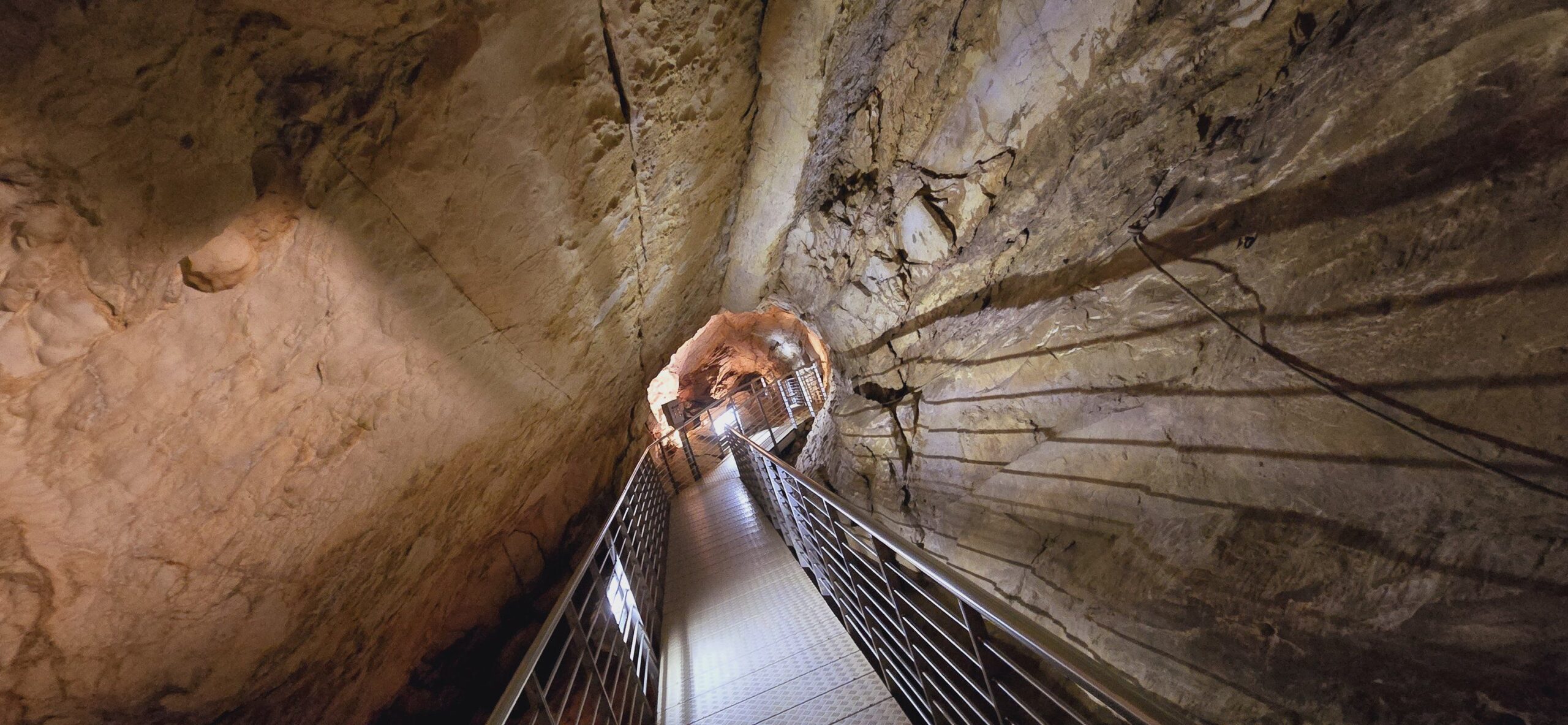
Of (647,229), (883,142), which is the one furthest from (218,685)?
(883,142)

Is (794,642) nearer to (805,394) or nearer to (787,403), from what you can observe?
(805,394)

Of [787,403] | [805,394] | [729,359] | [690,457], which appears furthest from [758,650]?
[729,359]

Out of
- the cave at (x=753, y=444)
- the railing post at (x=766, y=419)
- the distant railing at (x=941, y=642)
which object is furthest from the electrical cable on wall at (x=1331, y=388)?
the railing post at (x=766, y=419)

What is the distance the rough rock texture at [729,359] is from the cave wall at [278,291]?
41.2 ft

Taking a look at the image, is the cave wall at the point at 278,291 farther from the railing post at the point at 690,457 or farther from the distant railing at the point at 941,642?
the railing post at the point at 690,457

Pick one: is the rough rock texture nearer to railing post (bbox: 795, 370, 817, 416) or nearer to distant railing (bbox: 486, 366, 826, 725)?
railing post (bbox: 795, 370, 817, 416)

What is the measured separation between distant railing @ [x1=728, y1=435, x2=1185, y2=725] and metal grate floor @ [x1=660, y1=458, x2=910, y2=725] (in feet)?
0.59

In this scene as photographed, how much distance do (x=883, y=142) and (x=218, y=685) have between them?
19.6 feet

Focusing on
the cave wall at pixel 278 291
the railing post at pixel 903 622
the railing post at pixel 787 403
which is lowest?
the railing post at pixel 903 622

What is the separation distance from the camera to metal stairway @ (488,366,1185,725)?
1.56 metres

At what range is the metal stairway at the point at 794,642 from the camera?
1.56m

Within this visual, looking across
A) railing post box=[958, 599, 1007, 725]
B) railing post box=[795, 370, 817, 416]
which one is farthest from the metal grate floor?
A: railing post box=[795, 370, 817, 416]

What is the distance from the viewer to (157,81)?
153cm

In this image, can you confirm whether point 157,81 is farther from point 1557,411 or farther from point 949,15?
point 1557,411
